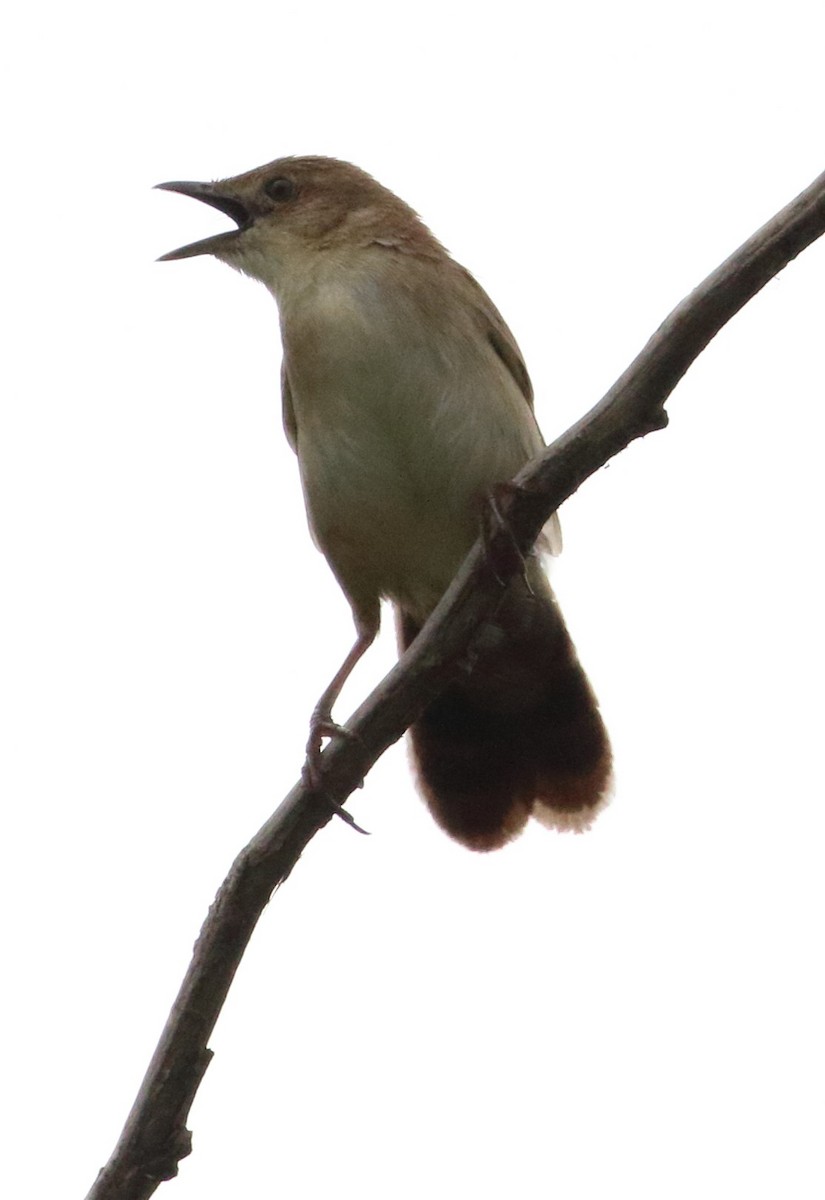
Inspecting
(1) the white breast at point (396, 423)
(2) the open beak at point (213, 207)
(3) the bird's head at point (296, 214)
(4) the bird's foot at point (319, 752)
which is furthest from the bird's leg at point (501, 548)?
(2) the open beak at point (213, 207)

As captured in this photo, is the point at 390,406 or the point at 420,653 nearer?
the point at 420,653

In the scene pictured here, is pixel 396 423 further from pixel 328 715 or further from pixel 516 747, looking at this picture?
pixel 516 747

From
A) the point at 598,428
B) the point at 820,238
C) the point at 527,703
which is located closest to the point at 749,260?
the point at 820,238

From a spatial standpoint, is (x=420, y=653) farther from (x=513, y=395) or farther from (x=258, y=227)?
(x=258, y=227)

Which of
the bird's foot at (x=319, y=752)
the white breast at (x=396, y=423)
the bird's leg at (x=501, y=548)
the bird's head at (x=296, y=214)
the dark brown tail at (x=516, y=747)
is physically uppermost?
the bird's head at (x=296, y=214)

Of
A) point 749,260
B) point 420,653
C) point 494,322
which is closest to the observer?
point 749,260

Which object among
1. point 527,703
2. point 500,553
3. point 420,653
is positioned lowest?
point 420,653

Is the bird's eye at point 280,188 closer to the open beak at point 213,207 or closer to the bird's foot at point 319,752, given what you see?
the open beak at point 213,207

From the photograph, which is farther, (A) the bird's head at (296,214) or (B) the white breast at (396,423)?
(A) the bird's head at (296,214)
